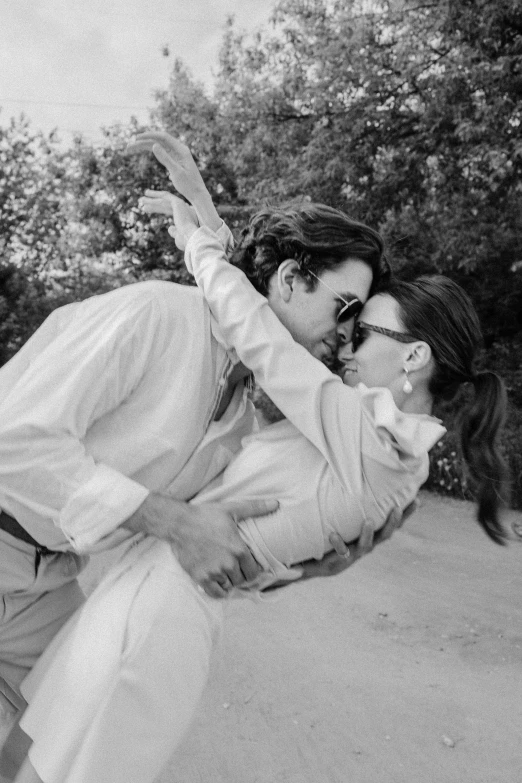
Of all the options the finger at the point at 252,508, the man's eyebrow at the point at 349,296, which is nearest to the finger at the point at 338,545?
the finger at the point at 252,508

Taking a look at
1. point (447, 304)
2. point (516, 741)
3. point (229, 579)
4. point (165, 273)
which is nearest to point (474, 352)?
point (447, 304)

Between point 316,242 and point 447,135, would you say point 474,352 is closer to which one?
→ point 316,242

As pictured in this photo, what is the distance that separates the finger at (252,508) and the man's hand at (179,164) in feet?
3.64

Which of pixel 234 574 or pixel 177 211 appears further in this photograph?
pixel 177 211

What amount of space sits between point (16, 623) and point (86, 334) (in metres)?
0.86

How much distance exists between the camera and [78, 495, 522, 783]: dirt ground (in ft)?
11.7

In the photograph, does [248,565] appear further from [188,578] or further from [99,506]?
[99,506]

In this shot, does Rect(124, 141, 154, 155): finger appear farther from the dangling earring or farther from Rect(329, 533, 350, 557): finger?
Rect(329, 533, 350, 557): finger

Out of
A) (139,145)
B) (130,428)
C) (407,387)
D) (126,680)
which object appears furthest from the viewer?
(139,145)

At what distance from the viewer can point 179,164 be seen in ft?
8.69

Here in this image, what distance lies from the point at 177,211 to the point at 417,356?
0.91m

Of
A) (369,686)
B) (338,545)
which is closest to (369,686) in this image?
(369,686)

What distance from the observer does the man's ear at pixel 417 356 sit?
7.78 feet

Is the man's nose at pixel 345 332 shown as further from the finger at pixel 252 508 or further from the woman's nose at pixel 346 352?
the finger at pixel 252 508
